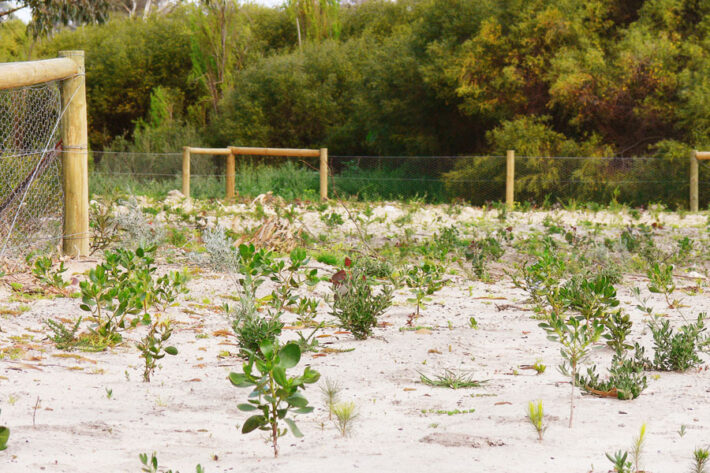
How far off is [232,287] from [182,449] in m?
3.29

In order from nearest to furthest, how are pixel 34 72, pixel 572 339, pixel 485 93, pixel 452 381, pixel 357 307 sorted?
pixel 572 339
pixel 452 381
pixel 357 307
pixel 34 72
pixel 485 93

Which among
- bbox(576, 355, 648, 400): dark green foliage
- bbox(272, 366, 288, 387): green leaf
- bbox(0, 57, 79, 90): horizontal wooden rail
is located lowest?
bbox(576, 355, 648, 400): dark green foliage

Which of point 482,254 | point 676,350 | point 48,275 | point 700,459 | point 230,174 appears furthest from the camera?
point 230,174

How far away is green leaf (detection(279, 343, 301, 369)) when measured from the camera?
2.53 meters

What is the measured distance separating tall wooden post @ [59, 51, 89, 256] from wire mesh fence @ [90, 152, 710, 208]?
6.47m

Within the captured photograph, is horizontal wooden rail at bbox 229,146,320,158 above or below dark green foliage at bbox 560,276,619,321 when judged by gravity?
above

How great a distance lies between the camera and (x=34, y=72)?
5656mm

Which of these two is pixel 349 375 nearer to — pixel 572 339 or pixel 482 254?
pixel 572 339

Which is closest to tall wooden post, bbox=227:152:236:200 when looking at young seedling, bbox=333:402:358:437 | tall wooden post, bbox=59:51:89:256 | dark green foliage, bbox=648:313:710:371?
tall wooden post, bbox=59:51:89:256

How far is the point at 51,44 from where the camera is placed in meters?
33.0

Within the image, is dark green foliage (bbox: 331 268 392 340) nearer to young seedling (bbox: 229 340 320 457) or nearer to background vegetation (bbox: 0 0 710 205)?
young seedling (bbox: 229 340 320 457)

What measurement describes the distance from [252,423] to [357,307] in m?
2.04

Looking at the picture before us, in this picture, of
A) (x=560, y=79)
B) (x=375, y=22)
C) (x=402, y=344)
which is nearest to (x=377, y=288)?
(x=402, y=344)

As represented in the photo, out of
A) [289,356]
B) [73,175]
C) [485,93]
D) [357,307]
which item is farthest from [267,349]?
[485,93]
